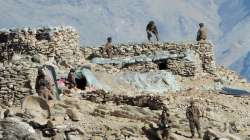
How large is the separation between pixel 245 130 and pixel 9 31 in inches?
632

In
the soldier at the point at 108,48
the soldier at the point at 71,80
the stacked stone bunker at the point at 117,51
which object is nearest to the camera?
the soldier at the point at 71,80

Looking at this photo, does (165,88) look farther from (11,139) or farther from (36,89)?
(11,139)

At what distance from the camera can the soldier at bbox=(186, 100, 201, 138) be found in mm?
49562

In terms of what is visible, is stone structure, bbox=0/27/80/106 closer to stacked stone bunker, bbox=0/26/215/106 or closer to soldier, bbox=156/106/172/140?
stacked stone bunker, bbox=0/26/215/106

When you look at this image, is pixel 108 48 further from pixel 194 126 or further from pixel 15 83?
pixel 194 126

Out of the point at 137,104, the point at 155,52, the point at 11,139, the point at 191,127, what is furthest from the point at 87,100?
the point at 155,52

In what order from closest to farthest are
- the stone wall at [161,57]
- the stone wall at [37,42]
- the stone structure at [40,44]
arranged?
the stone structure at [40,44], the stone wall at [37,42], the stone wall at [161,57]

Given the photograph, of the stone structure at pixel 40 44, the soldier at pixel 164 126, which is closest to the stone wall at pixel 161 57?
the stone structure at pixel 40 44

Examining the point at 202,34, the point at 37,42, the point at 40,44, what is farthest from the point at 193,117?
the point at 202,34

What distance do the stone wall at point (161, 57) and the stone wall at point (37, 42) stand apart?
11.2 feet

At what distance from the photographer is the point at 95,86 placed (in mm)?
57844

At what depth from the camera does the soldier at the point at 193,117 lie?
49.6 meters

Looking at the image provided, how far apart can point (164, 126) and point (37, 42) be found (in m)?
16.5

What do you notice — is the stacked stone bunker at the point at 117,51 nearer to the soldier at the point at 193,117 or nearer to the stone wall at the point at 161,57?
the stone wall at the point at 161,57
